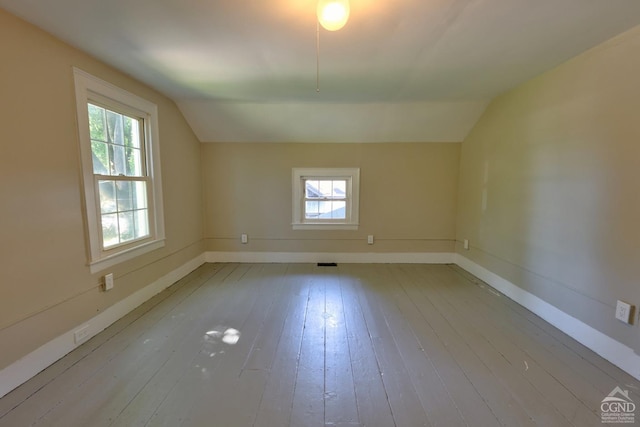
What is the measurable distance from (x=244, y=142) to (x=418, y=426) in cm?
371

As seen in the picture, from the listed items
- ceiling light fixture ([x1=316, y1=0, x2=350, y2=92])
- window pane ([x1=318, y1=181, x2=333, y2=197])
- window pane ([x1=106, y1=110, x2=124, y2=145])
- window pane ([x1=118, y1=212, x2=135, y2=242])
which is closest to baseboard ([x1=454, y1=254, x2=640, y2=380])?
window pane ([x1=318, y1=181, x2=333, y2=197])

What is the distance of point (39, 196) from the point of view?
1778 millimetres

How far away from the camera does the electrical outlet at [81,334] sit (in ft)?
6.66

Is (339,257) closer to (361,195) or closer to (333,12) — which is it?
(361,195)

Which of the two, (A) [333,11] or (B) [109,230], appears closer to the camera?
(A) [333,11]

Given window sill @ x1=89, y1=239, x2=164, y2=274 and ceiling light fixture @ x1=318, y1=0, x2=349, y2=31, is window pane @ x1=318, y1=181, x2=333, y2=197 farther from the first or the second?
ceiling light fixture @ x1=318, y1=0, x2=349, y2=31

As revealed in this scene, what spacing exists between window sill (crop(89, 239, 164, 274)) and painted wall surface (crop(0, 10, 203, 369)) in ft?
0.24

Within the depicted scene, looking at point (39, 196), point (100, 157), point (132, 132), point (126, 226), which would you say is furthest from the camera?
point (132, 132)

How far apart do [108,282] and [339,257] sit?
2802 millimetres

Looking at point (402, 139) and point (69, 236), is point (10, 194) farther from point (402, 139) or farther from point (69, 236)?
point (402, 139)

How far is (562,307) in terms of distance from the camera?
7.64 ft

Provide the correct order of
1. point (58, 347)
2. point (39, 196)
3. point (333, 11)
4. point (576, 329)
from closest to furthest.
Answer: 1. point (333, 11)
2. point (39, 196)
3. point (58, 347)
4. point (576, 329)

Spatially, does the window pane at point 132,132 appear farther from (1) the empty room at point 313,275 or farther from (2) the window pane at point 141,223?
(2) the window pane at point 141,223

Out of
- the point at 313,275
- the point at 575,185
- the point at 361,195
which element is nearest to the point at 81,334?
the point at 313,275
